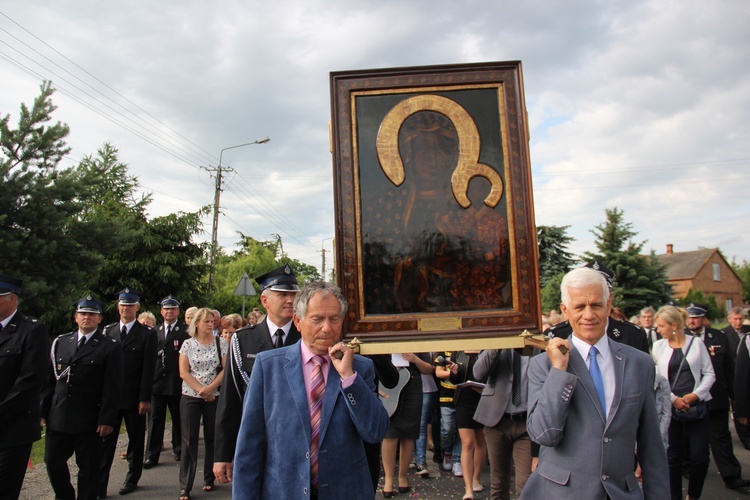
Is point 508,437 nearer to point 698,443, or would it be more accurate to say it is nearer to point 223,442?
point 698,443

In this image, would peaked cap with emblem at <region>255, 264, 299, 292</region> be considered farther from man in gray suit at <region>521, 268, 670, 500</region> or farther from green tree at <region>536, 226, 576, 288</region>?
green tree at <region>536, 226, 576, 288</region>

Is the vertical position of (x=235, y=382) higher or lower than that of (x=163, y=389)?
higher

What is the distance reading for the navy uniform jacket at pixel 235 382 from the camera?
387cm

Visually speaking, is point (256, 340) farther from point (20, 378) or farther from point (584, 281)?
point (584, 281)

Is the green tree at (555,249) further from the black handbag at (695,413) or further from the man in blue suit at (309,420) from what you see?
the man in blue suit at (309,420)

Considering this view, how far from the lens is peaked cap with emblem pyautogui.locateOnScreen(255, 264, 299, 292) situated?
14.9 feet

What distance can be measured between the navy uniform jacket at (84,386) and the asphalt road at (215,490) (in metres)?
1.37

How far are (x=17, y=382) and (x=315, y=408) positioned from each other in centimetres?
360

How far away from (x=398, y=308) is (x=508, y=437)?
8.86 feet

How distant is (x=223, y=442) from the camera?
3.84 metres

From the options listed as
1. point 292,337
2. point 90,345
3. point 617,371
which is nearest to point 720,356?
point 617,371

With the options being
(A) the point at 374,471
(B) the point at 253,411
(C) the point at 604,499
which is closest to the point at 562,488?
(C) the point at 604,499

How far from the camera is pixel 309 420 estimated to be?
2822mm

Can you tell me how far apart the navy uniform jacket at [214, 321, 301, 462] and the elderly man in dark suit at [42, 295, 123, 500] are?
2.67m
